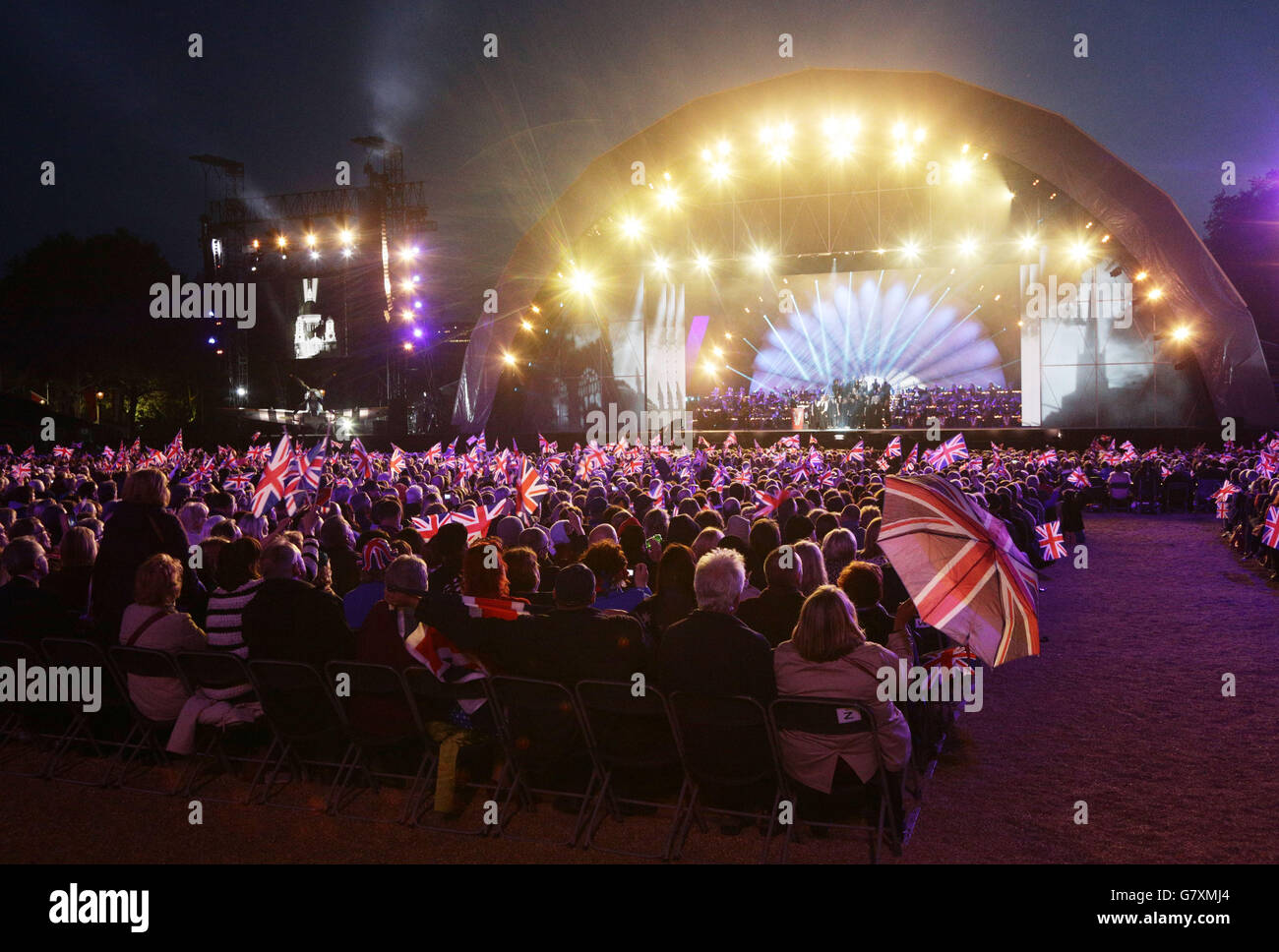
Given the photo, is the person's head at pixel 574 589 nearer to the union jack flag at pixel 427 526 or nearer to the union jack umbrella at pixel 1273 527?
the union jack flag at pixel 427 526

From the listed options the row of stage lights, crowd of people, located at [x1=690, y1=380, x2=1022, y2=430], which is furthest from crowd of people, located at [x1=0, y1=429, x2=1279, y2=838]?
the row of stage lights

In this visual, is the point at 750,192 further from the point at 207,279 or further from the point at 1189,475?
the point at 207,279

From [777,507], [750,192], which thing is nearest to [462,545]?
[777,507]

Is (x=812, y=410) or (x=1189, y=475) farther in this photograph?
(x=812, y=410)

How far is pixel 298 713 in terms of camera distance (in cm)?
489

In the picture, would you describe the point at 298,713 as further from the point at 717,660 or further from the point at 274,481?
the point at 274,481

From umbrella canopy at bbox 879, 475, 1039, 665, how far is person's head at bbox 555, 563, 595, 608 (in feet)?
4.52

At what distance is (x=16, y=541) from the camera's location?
5.77 metres

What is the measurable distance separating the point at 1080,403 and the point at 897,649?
25889 millimetres

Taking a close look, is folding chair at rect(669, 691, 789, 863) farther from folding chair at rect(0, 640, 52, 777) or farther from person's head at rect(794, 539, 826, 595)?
folding chair at rect(0, 640, 52, 777)

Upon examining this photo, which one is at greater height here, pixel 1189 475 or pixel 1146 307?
pixel 1146 307

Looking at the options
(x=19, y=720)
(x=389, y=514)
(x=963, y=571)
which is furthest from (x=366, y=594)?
(x=963, y=571)

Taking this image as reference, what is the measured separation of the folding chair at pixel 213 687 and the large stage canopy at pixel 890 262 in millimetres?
23676

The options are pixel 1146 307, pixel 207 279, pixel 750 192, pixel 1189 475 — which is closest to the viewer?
pixel 1189 475
